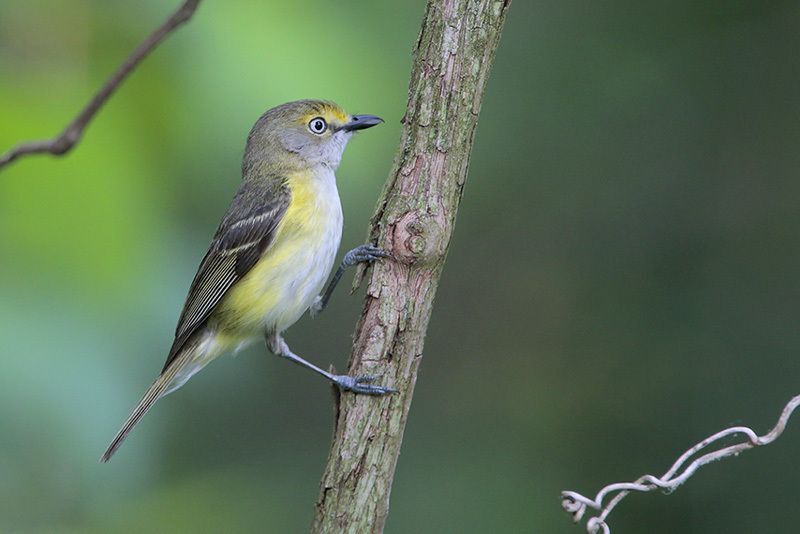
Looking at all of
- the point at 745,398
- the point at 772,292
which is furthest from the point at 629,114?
the point at 745,398

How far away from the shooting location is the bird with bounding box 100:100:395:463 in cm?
448

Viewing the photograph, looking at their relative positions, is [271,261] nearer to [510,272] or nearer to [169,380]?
[169,380]

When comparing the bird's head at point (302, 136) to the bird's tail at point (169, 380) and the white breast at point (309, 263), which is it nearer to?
the white breast at point (309, 263)

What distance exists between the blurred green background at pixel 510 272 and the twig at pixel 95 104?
3.64 feet

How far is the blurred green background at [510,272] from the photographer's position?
9.61ft

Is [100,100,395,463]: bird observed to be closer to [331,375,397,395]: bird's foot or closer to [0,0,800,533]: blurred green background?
[0,0,800,533]: blurred green background

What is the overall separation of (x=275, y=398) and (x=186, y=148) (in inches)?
153

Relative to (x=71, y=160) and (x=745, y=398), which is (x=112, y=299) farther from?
(x=745, y=398)

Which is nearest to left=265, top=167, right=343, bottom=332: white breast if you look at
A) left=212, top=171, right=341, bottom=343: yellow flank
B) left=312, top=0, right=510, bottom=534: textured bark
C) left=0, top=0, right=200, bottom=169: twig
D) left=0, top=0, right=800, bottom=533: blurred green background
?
left=212, top=171, right=341, bottom=343: yellow flank

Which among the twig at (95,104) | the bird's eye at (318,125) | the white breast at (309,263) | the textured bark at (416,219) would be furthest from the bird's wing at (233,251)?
the twig at (95,104)

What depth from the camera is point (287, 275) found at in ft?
14.6

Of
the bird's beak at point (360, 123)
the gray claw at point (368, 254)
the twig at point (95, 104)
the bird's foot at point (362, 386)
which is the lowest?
the bird's foot at point (362, 386)

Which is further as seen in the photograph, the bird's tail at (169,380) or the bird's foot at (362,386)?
the bird's tail at (169,380)

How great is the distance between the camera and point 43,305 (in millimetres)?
2678
